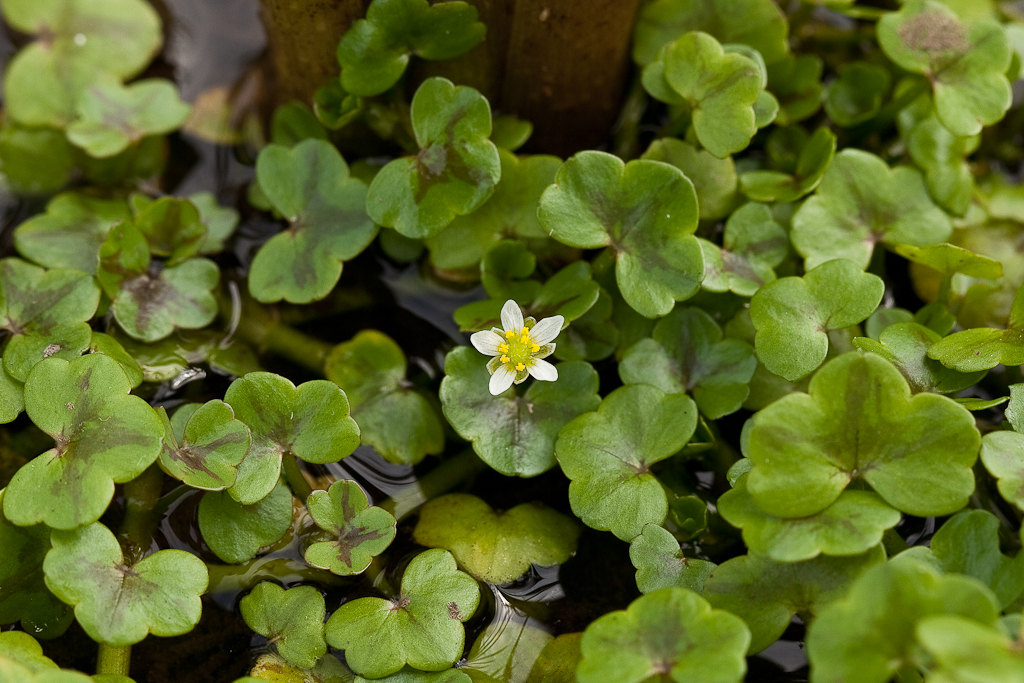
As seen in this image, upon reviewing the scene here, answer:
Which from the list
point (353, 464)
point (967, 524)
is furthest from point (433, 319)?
point (967, 524)

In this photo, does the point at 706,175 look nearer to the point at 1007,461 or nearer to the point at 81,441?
the point at 1007,461

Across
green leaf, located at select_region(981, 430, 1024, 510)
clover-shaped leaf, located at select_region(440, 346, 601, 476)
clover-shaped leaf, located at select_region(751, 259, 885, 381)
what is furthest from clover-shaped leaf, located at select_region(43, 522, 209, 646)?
green leaf, located at select_region(981, 430, 1024, 510)

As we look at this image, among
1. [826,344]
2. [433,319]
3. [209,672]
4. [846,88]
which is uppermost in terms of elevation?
[846,88]

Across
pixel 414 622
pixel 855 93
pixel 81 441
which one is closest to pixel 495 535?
pixel 414 622

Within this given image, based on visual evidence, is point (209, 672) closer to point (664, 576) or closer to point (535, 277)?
point (664, 576)

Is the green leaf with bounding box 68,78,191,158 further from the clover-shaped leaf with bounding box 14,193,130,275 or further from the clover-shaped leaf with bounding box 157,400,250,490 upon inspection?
the clover-shaped leaf with bounding box 157,400,250,490

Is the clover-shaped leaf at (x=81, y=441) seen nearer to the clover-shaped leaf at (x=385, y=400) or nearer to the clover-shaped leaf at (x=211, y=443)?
the clover-shaped leaf at (x=211, y=443)
